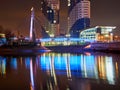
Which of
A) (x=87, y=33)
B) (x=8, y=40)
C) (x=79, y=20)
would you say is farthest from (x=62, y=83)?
(x=79, y=20)

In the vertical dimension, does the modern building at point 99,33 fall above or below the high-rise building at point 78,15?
below

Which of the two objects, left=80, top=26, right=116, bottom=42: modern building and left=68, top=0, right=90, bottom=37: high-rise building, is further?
left=68, top=0, right=90, bottom=37: high-rise building

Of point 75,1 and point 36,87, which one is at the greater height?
point 75,1

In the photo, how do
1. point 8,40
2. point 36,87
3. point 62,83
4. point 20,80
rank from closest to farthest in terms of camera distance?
point 36,87 < point 62,83 < point 20,80 < point 8,40

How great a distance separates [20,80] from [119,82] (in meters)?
3.76

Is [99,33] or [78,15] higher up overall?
[78,15]

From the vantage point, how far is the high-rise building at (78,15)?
10056cm

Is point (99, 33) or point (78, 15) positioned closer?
point (99, 33)

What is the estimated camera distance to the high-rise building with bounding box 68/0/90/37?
101m

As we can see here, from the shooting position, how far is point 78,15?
338 ft

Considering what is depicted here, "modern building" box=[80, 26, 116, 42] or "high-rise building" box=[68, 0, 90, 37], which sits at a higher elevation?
"high-rise building" box=[68, 0, 90, 37]

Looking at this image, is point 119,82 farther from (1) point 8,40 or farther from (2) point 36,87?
(1) point 8,40

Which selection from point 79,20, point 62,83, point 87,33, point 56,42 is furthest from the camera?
point 79,20

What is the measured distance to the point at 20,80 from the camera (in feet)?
48.4
